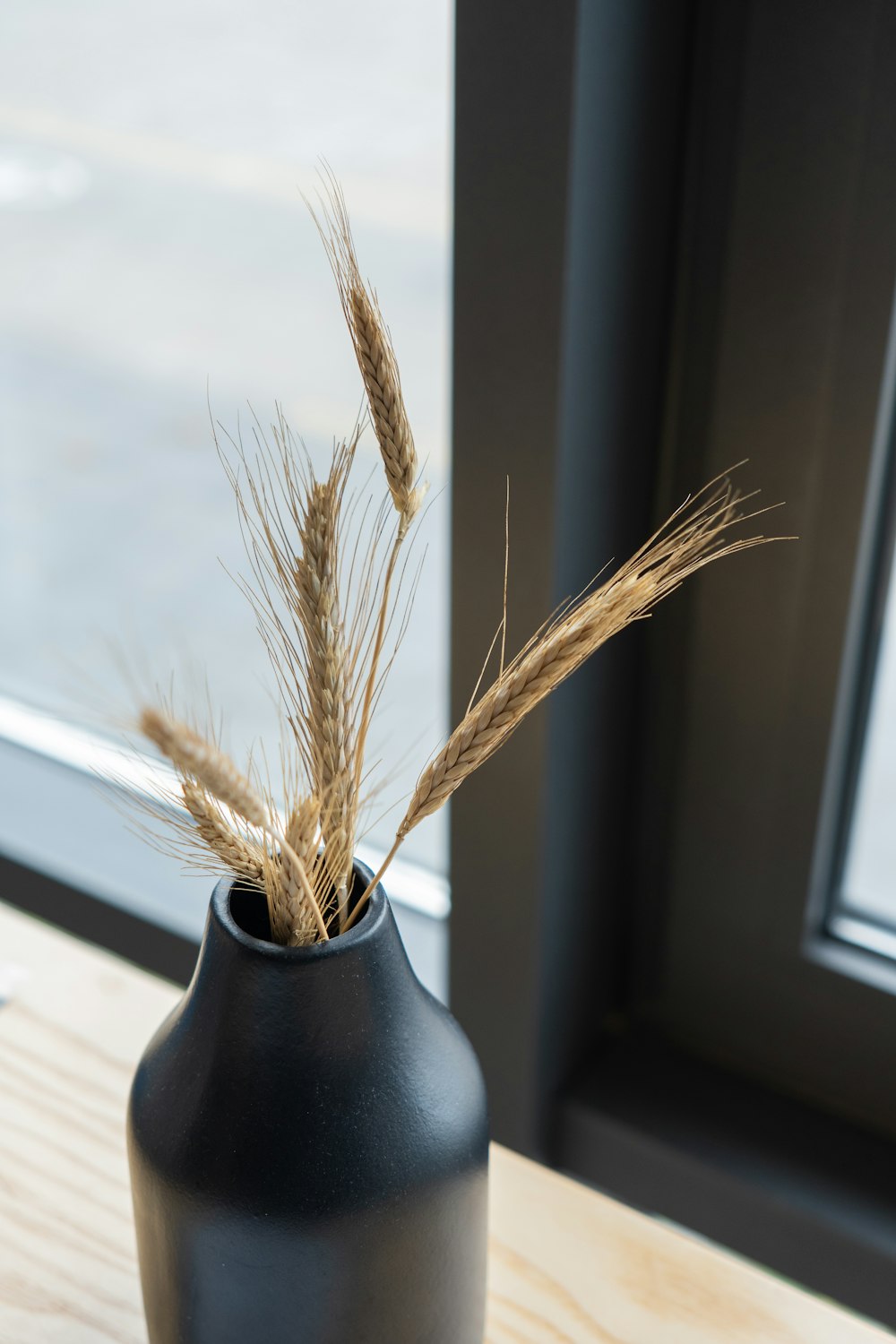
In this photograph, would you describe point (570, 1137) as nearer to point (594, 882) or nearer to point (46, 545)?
point (594, 882)

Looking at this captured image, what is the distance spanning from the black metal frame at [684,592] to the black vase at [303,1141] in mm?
332

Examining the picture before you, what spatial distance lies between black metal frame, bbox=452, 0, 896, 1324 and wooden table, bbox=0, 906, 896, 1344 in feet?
0.74

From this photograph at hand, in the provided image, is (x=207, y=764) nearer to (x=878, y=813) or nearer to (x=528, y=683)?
(x=528, y=683)

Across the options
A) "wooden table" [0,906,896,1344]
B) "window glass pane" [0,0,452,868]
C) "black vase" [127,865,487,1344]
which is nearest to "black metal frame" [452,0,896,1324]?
"window glass pane" [0,0,452,868]

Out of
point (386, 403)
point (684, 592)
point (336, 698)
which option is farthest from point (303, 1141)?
point (684, 592)

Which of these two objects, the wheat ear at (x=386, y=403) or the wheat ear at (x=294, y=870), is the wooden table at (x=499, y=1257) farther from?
the wheat ear at (x=386, y=403)

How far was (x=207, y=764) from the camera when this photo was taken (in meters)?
0.42

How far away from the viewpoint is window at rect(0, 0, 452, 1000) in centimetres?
96

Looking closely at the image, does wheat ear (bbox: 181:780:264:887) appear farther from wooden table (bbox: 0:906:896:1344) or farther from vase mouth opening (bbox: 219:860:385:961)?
wooden table (bbox: 0:906:896:1344)

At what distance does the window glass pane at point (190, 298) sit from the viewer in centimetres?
96

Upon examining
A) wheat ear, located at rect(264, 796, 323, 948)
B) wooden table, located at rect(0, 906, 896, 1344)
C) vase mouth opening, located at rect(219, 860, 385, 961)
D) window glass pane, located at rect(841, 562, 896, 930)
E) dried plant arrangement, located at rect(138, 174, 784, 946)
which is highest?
dried plant arrangement, located at rect(138, 174, 784, 946)

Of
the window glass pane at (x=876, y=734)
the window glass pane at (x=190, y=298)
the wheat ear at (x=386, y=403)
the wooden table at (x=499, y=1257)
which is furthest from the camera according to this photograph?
the window glass pane at (x=190, y=298)

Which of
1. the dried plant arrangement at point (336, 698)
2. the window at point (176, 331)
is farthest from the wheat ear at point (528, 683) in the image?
the window at point (176, 331)

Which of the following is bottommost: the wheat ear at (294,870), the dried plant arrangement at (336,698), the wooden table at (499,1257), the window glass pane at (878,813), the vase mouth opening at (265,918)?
the wooden table at (499,1257)
